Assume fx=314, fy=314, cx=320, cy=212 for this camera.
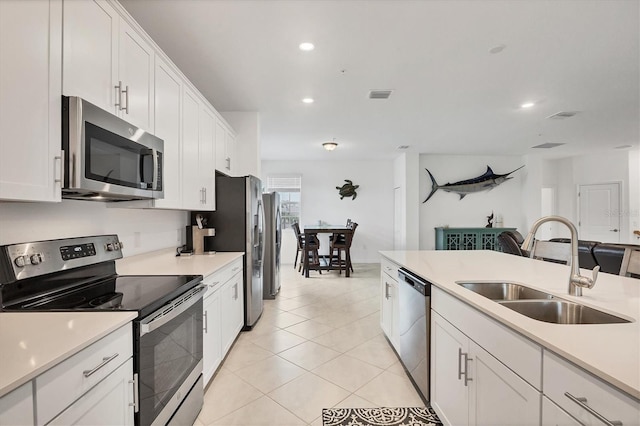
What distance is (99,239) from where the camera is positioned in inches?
73.3

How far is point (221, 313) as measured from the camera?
2562 millimetres

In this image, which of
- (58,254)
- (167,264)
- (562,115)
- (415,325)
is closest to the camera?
(58,254)

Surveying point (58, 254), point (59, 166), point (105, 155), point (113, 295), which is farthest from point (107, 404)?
point (105, 155)

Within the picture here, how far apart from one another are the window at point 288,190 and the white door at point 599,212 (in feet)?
22.8

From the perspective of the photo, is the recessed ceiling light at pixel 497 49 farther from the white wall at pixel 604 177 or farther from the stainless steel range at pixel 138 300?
the white wall at pixel 604 177

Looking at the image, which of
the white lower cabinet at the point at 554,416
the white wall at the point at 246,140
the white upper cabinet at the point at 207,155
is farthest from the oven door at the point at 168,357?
the white wall at the point at 246,140

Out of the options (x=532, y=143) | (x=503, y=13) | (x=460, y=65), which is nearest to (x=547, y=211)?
(x=532, y=143)

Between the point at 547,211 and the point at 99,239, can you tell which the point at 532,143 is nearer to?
the point at 547,211

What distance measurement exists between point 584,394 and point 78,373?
1.48 metres

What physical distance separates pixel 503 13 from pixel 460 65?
2.54ft

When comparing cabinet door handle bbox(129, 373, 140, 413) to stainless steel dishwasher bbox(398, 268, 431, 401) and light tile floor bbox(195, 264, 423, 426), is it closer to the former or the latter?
light tile floor bbox(195, 264, 423, 426)

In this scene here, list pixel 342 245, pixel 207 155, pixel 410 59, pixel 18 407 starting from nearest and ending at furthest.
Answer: pixel 18 407, pixel 410 59, pixel 207 155, pixel 342 245

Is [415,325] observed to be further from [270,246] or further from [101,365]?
[270,246]

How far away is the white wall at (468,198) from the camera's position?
7605mm
